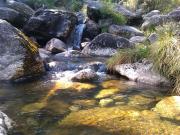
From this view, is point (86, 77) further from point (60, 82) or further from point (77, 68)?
point (77, 68)

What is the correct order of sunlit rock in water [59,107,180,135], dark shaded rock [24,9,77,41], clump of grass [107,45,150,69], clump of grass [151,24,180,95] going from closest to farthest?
sunlit rock in water [59,107,180,135] < clump of grass [151,24,180,95] < clump of grass [107,45,150,69] < dark shaded rock [24,9,77,41]

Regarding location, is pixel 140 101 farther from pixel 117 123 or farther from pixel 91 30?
pixel 91 30

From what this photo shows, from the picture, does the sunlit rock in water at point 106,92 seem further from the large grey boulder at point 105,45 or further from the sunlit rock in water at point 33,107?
the large grey boulder at point 105,45

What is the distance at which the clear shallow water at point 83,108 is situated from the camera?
495 centimetres

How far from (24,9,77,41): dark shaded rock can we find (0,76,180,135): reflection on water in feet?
18.1

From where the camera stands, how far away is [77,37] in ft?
45.8

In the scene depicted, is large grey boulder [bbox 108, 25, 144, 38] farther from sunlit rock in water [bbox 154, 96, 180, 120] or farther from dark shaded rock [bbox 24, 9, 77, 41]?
sunlit rock in water [bbox 154, 96, 180, 120]

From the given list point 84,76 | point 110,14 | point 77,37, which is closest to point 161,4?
point 110,14

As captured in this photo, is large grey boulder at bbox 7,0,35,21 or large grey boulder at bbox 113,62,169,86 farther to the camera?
large grey boulder at bbox 7,0,35,21

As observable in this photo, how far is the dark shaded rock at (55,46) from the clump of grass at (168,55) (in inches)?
188

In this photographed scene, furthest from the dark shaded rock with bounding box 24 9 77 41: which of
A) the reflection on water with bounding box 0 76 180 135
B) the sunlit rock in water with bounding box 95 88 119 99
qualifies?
the sunlit rock in water with bounding box 95 88 119 99

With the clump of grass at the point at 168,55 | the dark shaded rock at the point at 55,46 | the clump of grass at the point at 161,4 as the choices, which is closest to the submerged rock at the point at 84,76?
the clump of grass at the point at 168,55

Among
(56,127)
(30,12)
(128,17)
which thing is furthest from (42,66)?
(128,17)

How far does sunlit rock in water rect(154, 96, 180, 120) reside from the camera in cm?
556
